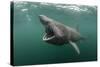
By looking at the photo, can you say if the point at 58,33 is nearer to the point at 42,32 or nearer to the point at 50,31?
the point at 50,31

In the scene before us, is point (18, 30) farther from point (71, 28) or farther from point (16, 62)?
point (71, 28)

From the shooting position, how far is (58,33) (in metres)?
2.48

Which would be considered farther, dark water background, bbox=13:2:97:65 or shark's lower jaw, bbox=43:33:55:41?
shark's lower jaw, bbox=43:33:55:41

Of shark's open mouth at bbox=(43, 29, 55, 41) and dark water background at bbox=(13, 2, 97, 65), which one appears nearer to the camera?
dark water background at bbox=(13, 2, 97, 65)

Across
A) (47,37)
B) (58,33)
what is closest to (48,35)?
(47,37)

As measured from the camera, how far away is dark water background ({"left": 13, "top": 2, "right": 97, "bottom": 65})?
2291 millimetres

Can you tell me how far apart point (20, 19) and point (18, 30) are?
0.13 m

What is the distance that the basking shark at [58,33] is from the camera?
241 cm

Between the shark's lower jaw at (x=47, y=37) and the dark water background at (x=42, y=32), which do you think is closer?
the dark water background at (x=42, y=32)

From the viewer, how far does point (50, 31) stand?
2426 mm

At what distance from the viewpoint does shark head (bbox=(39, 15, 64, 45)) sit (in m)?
2.40

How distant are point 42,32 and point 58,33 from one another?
213 millimetres

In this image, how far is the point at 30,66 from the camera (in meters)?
2.34

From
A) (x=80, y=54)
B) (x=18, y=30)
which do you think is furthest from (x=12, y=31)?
(x=80, y=54)
